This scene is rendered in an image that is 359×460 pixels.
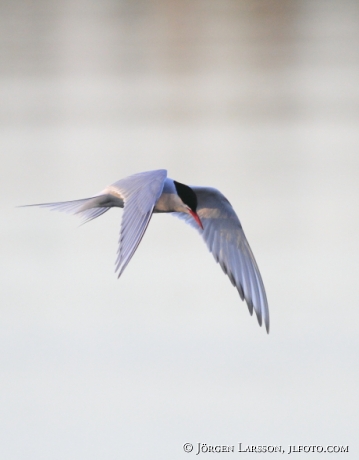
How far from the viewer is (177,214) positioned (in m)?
0.94

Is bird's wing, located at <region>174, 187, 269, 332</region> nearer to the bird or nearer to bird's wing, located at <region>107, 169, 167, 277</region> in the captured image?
the bird

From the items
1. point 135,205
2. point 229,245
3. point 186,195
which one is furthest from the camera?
point 229,245

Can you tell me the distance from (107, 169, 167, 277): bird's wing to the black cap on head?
0.16 feet

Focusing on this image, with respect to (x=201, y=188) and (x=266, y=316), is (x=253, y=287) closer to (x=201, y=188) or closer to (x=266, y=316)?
(x=266, y=316)

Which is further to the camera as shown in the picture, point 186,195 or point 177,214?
point 177,214

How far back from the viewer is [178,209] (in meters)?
0.79

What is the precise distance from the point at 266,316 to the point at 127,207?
267 mm

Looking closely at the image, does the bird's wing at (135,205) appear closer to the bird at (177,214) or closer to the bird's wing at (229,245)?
the bird at (177,214)

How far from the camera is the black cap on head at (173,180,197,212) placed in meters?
0.79

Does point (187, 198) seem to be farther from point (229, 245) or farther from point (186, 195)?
point (229, 245)

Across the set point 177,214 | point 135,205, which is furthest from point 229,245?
point 135,205

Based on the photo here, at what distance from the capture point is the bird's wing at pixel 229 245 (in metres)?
0.87

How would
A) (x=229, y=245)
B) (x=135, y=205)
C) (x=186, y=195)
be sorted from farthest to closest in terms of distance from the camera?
(x=229, y=245) < (x=186, y=195) < (x=135, y=205)

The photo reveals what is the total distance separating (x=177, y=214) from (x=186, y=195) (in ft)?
0.46
